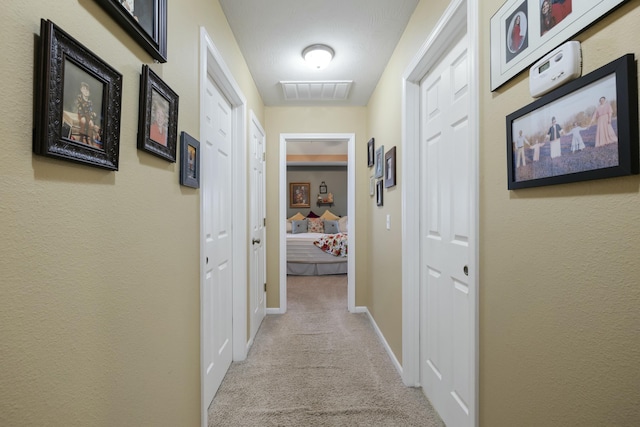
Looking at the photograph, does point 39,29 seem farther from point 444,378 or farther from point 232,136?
point 444,378

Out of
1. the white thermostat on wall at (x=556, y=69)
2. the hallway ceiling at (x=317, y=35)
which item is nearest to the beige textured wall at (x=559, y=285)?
the white thermostat on wall at (x=556, y=69)

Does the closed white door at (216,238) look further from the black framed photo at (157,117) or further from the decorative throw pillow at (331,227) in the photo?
the decorative throw pillow at (331,227)

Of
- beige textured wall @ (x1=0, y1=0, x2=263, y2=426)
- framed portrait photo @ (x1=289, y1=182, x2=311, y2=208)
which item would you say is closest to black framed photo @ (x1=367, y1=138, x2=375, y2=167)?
beige textured wall @ (x1=0, y1=0, x2=263, y2=426)

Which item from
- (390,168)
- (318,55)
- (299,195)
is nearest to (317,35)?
(318,55)

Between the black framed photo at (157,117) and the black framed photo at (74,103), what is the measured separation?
5.6 inches

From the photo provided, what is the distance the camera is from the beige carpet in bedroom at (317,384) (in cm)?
176

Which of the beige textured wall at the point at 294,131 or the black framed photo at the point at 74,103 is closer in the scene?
the black framed photo at the point at 74,103

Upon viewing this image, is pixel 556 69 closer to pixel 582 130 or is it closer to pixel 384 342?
pixel 582 130

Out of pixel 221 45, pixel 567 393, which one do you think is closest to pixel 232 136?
pixel 221 45

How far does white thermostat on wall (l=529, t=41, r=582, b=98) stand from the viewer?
0.74 metres

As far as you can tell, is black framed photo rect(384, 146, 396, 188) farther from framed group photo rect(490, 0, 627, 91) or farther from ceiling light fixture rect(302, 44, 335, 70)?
framed group photo rect(490, 0, 627, 91)

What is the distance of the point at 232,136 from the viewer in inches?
95.8

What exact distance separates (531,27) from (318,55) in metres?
1.75

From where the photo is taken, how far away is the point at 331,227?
7383mm
